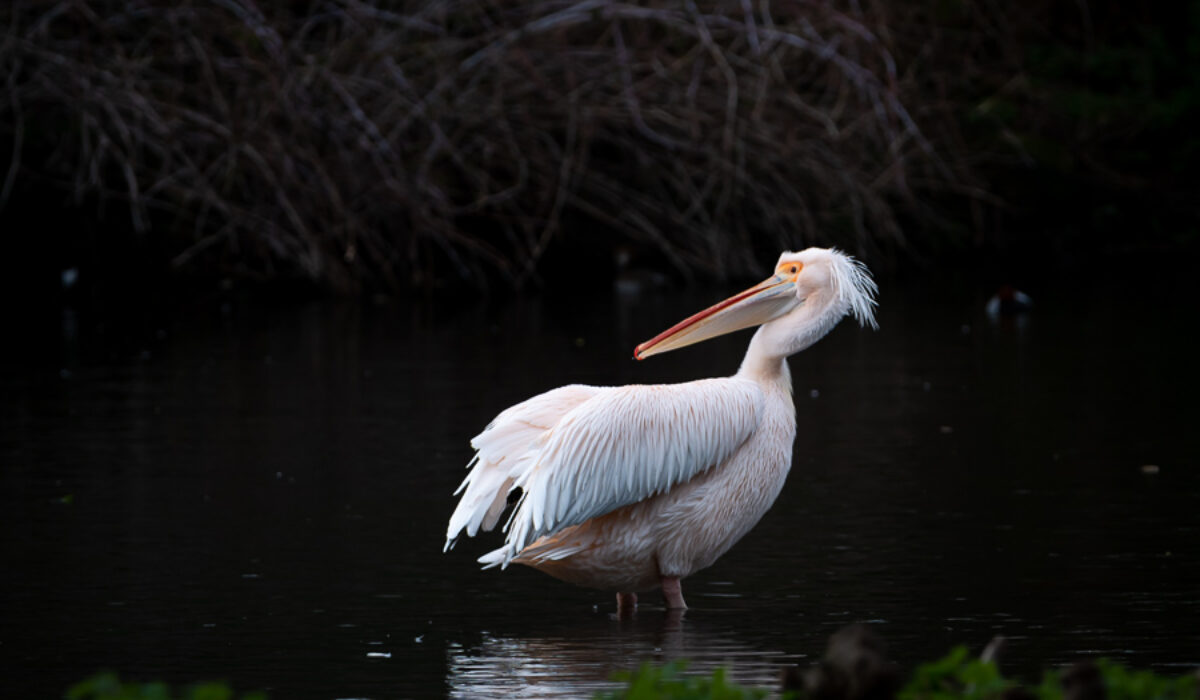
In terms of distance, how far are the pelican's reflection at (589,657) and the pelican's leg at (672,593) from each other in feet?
0.15

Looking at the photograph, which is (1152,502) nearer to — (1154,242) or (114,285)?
(114,285)

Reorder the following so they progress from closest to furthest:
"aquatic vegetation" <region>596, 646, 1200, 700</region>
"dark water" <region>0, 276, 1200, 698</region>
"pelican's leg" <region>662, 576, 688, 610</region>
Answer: "aquatic vegetation" <region>596, 646, 1200, 700</region>
"dark water" <region>0, 276, 1200, 698</region>
"pelican's leg" <region>662, 576, 688, 610</region>

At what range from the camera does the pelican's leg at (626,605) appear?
4.95m

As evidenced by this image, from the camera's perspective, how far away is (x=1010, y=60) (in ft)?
57.8

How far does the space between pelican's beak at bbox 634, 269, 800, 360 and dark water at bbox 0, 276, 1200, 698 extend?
2.36 feet

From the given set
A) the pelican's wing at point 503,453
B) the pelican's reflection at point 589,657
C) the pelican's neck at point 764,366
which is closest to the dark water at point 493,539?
the pelican's reflection at point 589,657

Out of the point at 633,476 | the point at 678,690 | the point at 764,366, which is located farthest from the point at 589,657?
the point at 678,690

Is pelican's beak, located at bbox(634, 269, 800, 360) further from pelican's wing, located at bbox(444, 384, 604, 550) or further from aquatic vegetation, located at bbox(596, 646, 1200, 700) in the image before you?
aquatic vegetation, located at bbox(596, 646, 1200, 700)

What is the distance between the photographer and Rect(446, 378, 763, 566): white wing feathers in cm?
470

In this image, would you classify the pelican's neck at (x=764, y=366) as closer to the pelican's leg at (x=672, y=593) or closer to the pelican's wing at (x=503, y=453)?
the pelican's wing at (x=503, y=453)

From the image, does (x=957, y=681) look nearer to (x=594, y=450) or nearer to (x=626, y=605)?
(x=594, y=450)

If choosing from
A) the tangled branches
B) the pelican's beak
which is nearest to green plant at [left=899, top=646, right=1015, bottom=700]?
the pelican's beak

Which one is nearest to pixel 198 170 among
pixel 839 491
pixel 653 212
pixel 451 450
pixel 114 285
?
pixel 114 285

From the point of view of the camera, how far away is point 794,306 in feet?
17.2
